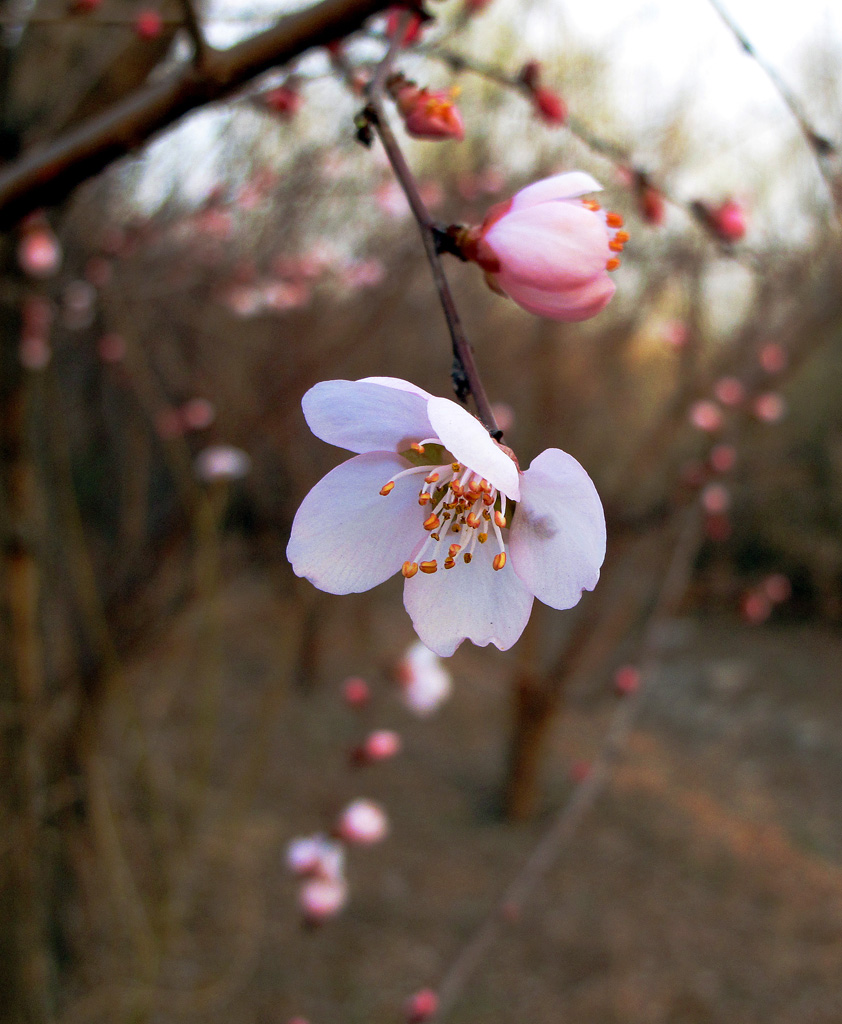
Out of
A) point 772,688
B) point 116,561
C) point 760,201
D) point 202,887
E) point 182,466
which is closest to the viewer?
point 182,466

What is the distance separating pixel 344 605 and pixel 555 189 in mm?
5880

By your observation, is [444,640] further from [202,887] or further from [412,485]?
[202,887]

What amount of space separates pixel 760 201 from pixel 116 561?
4027mm

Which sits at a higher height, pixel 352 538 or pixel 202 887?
pixel 352 538

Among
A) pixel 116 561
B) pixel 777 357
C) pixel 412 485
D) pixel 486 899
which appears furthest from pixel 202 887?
pixel 412 485

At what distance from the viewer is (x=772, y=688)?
6789mm

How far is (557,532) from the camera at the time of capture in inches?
Answer: 17.0

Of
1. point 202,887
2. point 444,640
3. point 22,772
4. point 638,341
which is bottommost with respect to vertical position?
point 202,887

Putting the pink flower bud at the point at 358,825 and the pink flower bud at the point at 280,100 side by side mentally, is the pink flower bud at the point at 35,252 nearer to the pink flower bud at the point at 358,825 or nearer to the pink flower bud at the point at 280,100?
the pink flower bud at the point at 280,100

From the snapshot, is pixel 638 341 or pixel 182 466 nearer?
pixel 182 466

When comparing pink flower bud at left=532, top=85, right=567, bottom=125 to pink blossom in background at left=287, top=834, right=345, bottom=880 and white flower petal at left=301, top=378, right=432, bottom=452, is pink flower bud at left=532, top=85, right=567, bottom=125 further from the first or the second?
pink blossom in background at left=287, top=834, right=345, bottom=880

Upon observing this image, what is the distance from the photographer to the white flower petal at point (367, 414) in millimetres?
420

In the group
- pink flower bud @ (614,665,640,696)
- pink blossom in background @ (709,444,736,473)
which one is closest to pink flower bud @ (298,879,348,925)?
pink flower bud @ (614,665,640,696)

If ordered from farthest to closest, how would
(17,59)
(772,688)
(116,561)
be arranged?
(772,688) < (116,561) < (17,59)
